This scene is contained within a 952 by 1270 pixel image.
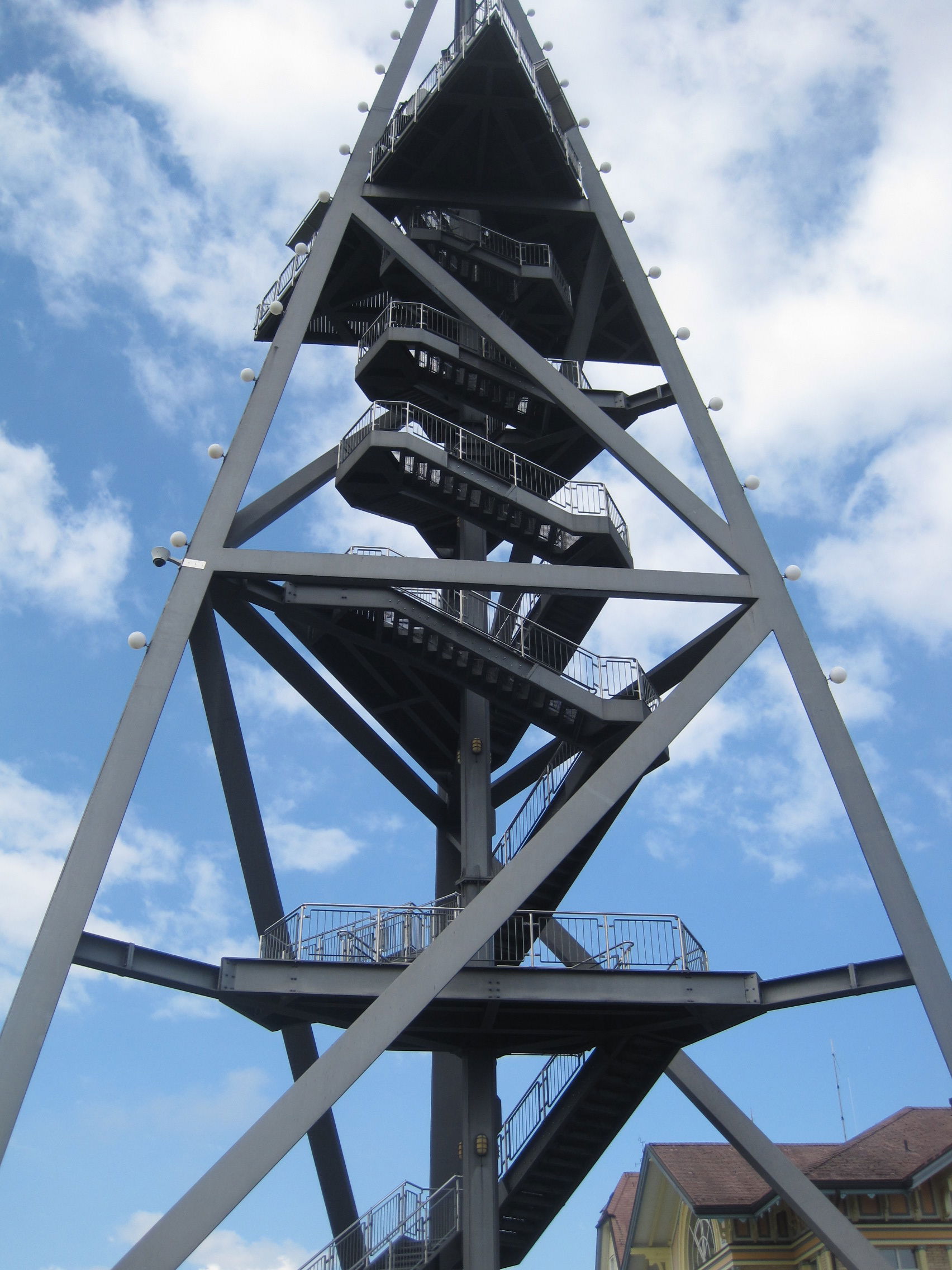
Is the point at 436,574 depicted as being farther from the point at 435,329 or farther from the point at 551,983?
the point at 435,329

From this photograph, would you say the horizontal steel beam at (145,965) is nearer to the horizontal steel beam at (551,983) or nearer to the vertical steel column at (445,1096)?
the horizontal steel beam at (551,983)

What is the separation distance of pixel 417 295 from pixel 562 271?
325 cm

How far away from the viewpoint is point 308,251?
22.9 m

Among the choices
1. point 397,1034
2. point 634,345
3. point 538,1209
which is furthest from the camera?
point 634,345

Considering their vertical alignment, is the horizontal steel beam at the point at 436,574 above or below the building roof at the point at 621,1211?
above

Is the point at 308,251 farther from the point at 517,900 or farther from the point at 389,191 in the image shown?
the point at 517,900

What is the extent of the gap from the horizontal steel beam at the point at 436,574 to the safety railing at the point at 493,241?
28.5ft

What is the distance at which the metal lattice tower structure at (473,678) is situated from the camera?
16.8 metres

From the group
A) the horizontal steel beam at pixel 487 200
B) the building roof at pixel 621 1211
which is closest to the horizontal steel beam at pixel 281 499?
the horizontal steel beam at pixel 487 200

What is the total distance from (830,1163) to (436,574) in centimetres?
1548

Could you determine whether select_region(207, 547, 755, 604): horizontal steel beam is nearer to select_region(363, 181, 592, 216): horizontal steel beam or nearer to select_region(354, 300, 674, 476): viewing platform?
select_region(354, 300, 674, 476): viewing platform

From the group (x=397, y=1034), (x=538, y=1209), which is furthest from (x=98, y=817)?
(x=538, y=1209)

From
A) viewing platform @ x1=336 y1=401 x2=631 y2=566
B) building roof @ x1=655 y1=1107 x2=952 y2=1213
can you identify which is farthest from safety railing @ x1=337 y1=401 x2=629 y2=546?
building roof @ x1=655 y1=1107 x2=952 y2=1213

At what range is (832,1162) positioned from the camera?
26.3m
